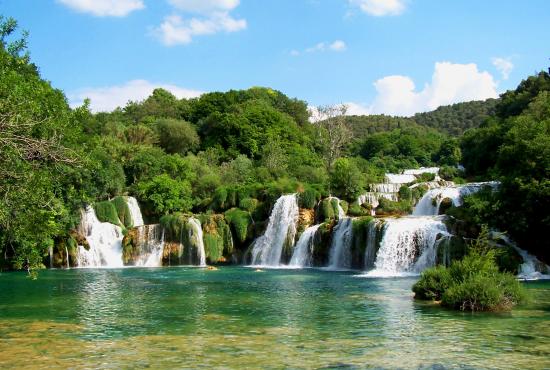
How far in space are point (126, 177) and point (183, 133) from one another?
15894 millimetres

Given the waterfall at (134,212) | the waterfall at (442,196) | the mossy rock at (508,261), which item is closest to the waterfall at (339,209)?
the waterfall at (442,196)

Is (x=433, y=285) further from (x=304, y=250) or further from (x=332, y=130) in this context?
(x=332, y=130)

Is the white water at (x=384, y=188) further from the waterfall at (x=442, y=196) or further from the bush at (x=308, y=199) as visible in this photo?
the bush at (x=308, y=199)

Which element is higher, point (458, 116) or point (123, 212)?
point (458, 116)

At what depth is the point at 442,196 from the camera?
133ft

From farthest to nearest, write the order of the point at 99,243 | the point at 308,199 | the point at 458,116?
the point at 458,116 → the point at 308,199 → the point at 99,243

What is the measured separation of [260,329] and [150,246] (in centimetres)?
2879

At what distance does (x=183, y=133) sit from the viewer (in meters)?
68.3

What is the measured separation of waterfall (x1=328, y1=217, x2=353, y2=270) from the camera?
3750cm

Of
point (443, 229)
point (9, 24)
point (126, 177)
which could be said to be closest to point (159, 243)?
point (126, 177)

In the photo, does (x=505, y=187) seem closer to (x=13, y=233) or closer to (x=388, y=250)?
(x=388, y=250)

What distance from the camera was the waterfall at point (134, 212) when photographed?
47188 mm

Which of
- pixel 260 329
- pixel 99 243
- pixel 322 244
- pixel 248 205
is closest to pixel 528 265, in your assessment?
pixel 322 244

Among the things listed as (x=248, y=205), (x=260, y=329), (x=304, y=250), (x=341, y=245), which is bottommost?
(x=260, y=329)
